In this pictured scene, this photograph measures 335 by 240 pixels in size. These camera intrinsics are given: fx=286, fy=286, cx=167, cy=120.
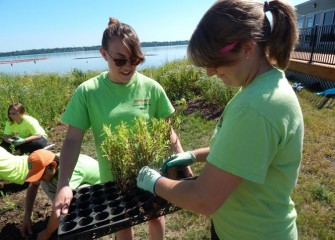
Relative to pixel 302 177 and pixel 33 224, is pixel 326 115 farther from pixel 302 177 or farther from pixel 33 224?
pixel 33 224

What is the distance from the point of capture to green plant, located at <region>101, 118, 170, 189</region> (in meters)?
1.53

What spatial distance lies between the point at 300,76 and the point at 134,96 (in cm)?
1129

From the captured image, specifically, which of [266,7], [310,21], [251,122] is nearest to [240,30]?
[266,7]

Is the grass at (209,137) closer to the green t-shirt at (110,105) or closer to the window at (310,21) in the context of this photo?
the green t-shirt at (110,105)

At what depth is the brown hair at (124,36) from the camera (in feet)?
5.93

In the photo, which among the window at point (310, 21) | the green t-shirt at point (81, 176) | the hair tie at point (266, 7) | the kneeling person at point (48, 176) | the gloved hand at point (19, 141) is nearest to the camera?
the hair tie at point (266, 7)

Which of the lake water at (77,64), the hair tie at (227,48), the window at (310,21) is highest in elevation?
the window at (310,21)

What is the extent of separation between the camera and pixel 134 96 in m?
1.98

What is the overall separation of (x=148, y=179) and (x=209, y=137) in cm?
452

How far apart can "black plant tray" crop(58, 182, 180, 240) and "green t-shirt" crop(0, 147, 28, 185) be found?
8.72 ft

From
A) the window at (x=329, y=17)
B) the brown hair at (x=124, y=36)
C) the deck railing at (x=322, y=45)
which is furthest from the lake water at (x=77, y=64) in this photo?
the window at (x=329, y=17)

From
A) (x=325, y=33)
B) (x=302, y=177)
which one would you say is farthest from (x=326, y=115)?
(x=325, y=33)

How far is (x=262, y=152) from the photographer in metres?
0.98

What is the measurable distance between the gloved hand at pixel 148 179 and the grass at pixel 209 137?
1.97m
